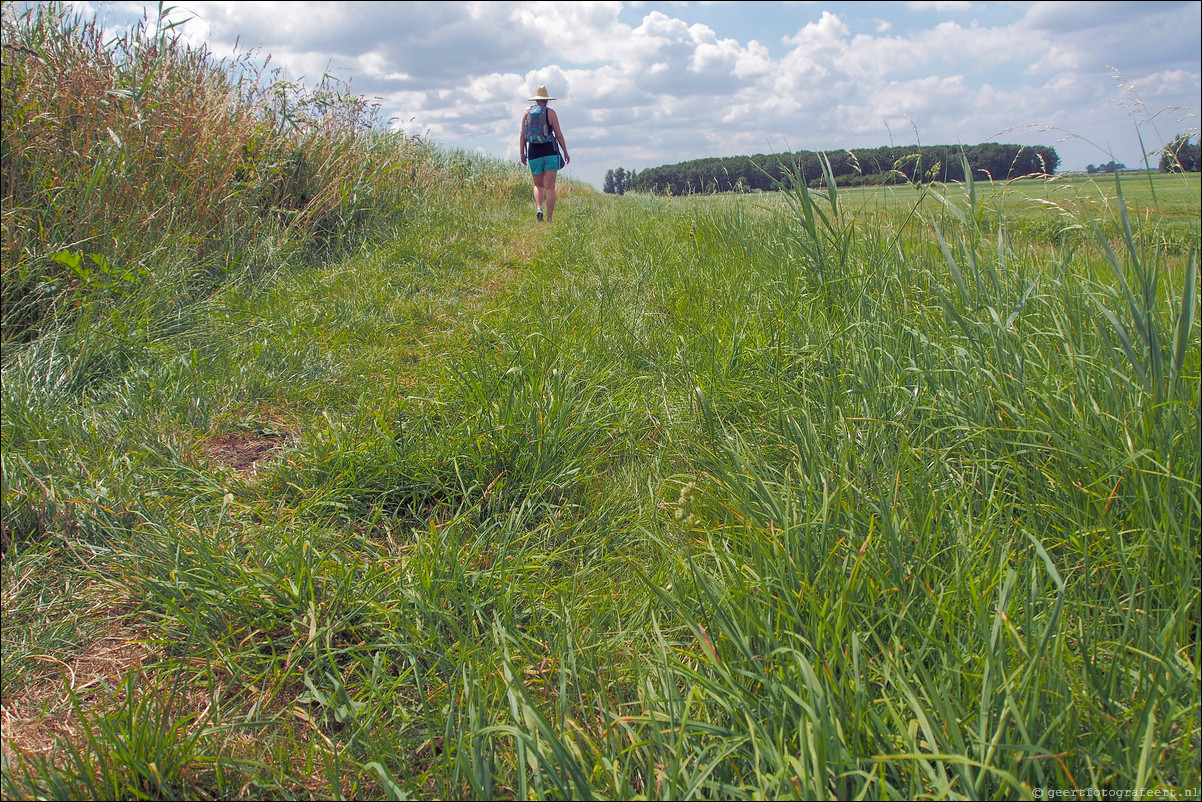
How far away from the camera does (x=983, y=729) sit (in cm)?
89

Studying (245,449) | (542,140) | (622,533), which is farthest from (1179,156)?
(542,140)

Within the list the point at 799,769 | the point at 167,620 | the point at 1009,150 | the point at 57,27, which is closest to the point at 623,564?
the point at 799,769

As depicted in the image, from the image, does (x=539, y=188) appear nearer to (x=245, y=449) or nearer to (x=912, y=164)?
(x=912, y=164)

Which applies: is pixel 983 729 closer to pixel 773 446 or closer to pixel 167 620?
pixel 773 446

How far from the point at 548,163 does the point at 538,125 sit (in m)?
0.51

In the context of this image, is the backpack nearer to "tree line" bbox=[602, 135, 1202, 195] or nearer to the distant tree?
"tree line" bbox=[602, 135, 1202, 195]

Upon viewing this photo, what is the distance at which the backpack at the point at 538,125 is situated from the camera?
8781mm

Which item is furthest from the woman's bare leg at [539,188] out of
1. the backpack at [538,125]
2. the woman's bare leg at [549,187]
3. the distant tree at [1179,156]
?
the distant tree at [1179,156]

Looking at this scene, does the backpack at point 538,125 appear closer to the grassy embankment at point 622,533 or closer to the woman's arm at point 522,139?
the woman's arm at point 522,139

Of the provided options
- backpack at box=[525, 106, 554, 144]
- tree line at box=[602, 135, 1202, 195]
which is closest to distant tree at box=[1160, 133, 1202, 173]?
tree line at box=[602, 135, 1202, 195]

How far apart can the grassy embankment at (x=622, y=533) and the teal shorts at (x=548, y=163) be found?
20.7 feet

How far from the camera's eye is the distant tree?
1702 millimetres

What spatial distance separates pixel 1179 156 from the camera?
1981 millimetres

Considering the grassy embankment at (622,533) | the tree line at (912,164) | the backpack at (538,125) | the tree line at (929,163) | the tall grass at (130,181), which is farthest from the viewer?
the backpack at (538,125)
